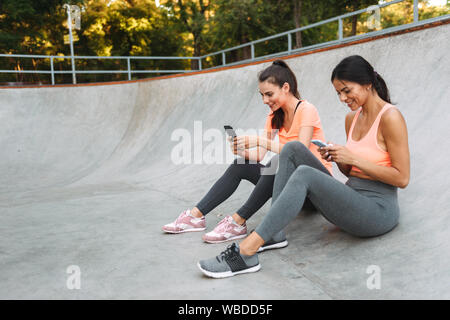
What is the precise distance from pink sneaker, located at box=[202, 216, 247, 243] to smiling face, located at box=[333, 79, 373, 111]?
1320mm

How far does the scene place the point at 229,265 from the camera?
7.82 ft

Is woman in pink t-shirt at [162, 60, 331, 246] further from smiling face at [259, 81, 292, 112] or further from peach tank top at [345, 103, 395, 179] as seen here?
peach tank top at [345, 103, 395, 179]

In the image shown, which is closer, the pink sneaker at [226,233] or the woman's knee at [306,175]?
the woman's knee at [306,175]

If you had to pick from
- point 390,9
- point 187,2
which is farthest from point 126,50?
point 390,9

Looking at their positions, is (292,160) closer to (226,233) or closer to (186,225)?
(226,233)

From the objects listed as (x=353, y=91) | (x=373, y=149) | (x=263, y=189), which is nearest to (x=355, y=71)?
(x=353, y=91)

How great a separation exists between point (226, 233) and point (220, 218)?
0.81 meters

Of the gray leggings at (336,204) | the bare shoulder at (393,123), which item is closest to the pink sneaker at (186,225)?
the gray leggings at (336,204)

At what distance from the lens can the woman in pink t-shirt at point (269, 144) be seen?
2906 millimetres

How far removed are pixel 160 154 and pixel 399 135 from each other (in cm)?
619

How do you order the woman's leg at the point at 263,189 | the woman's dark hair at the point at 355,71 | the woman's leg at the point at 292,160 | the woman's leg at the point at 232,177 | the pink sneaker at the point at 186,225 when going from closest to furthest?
the woman's dark hair at the point at 355,71 → the woman's leg at the point at 292,160 → the woman's leg at the point at 263,189 → the woman's leg at the point at 232,177 → the pink sneaker at the point at 186,225

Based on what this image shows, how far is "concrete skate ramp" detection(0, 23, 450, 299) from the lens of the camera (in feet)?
7.11

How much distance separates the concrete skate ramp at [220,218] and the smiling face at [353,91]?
0.83 m

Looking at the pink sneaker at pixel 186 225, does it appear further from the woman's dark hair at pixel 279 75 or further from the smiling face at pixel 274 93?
the woman's dark hair at pixel 279 75
